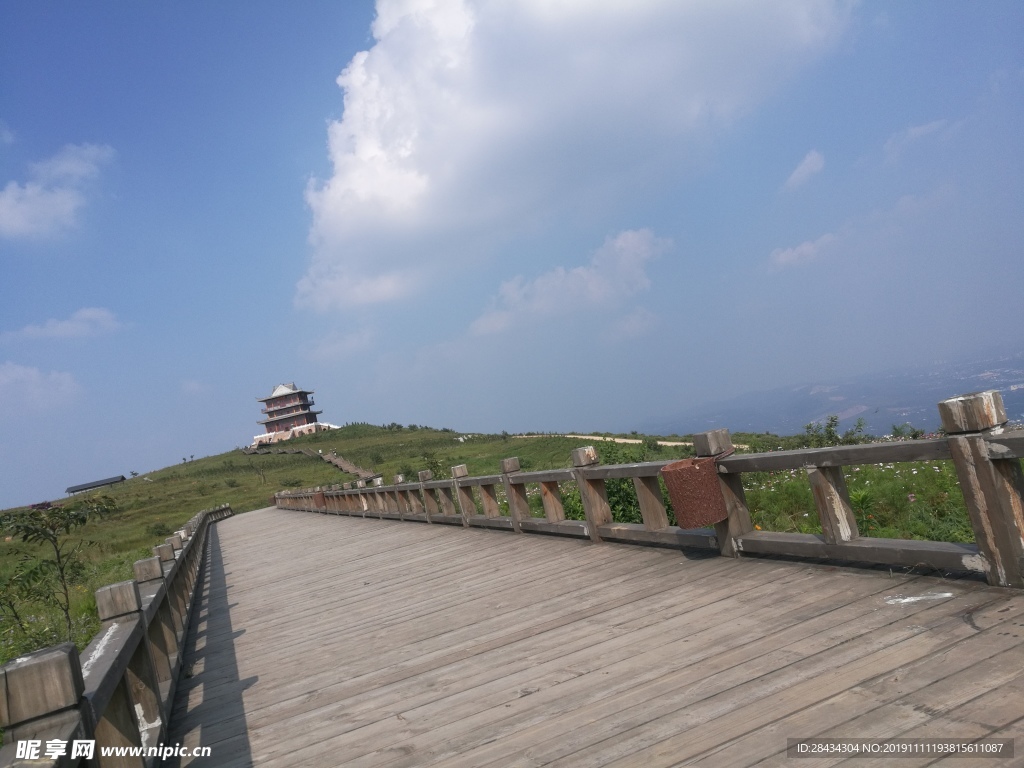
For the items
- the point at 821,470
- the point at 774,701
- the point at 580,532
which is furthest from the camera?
the point at 580,532

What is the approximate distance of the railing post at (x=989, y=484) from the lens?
3.59 m

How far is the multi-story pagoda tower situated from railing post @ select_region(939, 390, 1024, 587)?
111972mm

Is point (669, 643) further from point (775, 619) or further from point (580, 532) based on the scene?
point (580, 532)

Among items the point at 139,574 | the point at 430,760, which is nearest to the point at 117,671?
the point at 430,760

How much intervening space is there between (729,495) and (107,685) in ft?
13.9

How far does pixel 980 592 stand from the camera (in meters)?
3.70

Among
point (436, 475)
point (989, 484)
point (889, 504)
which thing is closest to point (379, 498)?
point (436, 475)

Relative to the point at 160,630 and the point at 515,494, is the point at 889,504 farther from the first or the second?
the point at 160,630

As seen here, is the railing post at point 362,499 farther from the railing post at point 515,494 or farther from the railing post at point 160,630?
the railing post at point 160,630

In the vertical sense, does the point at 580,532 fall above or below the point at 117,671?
below

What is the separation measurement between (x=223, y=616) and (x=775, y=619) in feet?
21.1

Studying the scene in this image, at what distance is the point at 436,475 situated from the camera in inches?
866

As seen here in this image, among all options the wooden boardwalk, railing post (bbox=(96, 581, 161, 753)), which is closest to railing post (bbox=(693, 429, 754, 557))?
the wooden boardwalk

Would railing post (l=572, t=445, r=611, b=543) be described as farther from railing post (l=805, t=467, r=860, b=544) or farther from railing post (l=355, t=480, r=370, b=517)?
railing post (l=355, t=480, r=370, b=517)
